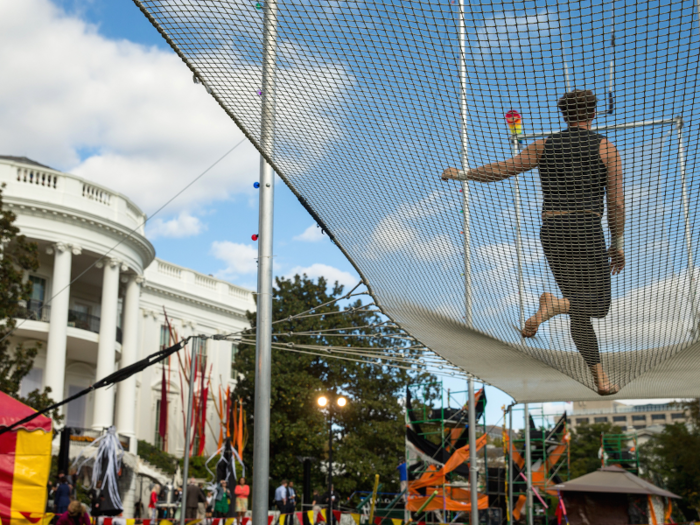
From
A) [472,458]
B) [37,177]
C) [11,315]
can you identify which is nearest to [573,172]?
[472,458]

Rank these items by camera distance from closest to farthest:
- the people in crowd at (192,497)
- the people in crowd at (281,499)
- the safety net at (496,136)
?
the safety net at (496,136), the people in crowd at (281,499), the people in crowd at (192,497)

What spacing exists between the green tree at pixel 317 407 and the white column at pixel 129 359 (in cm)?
571

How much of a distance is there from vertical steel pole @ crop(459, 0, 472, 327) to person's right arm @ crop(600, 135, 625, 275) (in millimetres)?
652

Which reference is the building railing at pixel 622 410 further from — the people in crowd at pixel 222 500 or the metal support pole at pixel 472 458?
the metal support pole at pixel 472 458

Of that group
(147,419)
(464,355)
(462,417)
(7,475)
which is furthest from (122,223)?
(464,355)

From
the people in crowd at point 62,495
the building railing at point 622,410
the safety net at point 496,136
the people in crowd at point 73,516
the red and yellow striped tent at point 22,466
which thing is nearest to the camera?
the safety net at point 496,136

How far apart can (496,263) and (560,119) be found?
3.78 ft

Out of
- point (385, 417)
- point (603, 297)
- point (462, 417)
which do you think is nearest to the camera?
point (603, 297)

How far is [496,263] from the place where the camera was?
4184 millimetres

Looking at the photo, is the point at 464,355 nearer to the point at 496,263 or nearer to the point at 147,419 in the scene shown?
the point at 496,263

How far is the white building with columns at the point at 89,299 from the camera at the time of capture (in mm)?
27594

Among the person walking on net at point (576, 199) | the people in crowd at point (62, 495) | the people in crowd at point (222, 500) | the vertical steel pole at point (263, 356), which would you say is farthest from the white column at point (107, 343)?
the person walking on net at point (576, 199)

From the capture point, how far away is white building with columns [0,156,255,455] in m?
27.6

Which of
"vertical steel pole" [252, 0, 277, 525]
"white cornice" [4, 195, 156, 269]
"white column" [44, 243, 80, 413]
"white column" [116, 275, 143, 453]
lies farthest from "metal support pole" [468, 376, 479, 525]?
"white column" [116, 275, 143, 453]
